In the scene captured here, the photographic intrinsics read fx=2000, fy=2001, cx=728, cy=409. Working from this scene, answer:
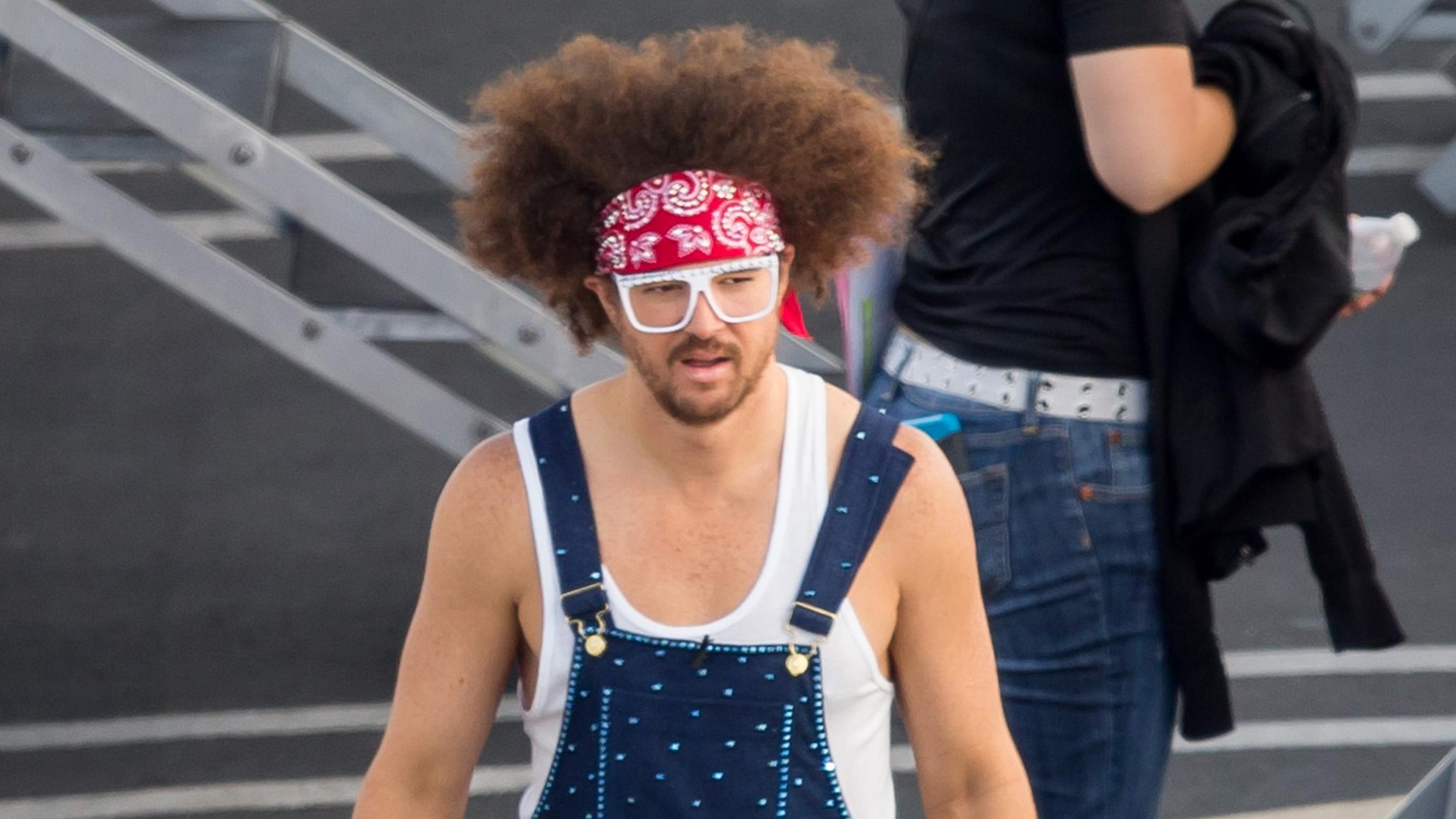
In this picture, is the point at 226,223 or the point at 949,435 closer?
the point at 949,435

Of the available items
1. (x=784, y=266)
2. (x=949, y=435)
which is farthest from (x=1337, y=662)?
(x=784, y=266)

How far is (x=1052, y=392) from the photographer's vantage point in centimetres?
268

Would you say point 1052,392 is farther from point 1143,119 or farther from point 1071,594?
point 1143,119

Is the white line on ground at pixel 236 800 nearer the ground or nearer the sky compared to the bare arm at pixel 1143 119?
nearer the ground

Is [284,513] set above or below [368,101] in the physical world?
below

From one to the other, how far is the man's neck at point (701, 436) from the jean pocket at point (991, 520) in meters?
0.44

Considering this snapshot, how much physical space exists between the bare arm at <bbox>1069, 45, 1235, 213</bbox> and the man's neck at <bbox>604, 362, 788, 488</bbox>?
23.2 inches

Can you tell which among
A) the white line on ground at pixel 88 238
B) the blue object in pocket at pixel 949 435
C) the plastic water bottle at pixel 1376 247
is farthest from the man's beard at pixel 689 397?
the white line on ground at pixel 88 238

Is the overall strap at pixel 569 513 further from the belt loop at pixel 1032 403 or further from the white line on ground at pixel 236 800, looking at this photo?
the white line on ground at pixel 236 800

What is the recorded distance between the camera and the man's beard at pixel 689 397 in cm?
224

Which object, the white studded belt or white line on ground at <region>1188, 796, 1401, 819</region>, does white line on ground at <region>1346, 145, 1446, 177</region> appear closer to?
white line on ground at <region>1188, 796, 1401, 819</region>

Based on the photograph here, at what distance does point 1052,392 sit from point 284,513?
14.2ft

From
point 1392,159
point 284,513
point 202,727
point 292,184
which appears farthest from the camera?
point 1392,159

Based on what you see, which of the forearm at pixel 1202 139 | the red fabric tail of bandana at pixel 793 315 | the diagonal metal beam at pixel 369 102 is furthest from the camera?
the diagonal metal beam at pixel 369 102
